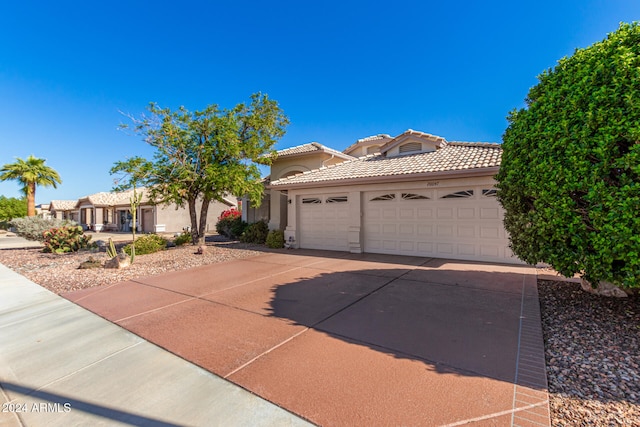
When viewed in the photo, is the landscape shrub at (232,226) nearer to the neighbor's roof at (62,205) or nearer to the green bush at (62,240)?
the green bush at (62,240)

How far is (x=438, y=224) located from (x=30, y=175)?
4123 cm

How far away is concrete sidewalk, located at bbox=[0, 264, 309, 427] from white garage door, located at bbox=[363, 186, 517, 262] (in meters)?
9.02

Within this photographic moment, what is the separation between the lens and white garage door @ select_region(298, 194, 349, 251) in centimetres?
1254

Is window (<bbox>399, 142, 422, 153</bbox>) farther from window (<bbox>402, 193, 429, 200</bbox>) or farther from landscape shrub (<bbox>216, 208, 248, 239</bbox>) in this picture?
landscape shrub (<bbox>216, 208, 248, 239</bbox>)

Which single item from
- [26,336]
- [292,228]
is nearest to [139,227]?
[292,228]

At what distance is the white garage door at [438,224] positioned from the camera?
9461mm

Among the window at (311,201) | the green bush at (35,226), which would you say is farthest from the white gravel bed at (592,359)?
the green bush at (35,226)

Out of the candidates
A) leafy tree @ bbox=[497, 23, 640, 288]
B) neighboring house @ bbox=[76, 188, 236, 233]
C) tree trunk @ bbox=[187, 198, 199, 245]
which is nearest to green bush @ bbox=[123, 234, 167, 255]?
tree trunk @ bbox=[187, 198, 199, 245]

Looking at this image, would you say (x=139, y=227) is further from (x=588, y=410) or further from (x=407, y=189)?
(x=588, y=410)

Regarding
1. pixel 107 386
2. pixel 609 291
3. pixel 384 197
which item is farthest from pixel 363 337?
pixel 384 197

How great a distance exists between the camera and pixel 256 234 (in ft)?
53.7

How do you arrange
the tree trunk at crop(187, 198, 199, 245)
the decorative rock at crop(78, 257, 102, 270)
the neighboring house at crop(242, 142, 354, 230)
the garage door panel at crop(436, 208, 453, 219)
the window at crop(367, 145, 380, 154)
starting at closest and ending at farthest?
the decorative rock at crop(78, 257, 102, 270) → the garage door panel at crop(436, 208, 453, 219) → the tree trunk at crop(187, 198, 199, 245) → the neighboring house at crop(242, 142, 354, 230) → the window at crop(367, 145, 380, 154)

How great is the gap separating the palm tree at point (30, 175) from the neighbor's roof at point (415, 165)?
3370 cm

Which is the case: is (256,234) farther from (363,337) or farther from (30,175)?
(30,175)
